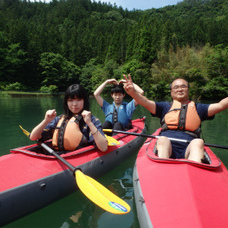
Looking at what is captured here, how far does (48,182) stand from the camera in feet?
7.48

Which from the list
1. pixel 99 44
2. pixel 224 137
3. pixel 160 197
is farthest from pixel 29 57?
pixel 160 197

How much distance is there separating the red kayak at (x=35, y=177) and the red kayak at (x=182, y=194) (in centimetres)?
87

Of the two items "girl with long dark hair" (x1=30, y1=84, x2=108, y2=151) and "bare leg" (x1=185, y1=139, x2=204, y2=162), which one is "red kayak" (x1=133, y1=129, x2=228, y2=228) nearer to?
"bare leg" (x1=185, y1=139, x2=204, y2=162)

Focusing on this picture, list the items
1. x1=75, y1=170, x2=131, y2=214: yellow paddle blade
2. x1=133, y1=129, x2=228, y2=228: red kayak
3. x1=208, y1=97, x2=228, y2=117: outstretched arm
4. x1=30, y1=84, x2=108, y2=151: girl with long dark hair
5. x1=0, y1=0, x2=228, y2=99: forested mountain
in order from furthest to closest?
1. x1=0, y1=0, x2=228, y2=99: forested mountain
2. x1=30, y1=84, x2=108, y2=151: girl with long dark hair
3. x1=208, y1=97, x2=228, y2=117: outstretched arm
4. x1=75, y1=170, x2=131, y2=214: yellow paddle blade
5. x1=133, y1=129, x2=228, y2=228: red kayak

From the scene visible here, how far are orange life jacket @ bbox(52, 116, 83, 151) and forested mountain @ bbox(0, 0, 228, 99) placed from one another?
1873cm

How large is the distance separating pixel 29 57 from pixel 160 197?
132 feet

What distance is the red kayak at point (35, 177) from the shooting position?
6.48ft

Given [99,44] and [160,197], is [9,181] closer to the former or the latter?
[160,197]

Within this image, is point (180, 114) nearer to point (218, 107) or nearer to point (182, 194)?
point (218, 107)

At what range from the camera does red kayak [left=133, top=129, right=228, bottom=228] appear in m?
1.43

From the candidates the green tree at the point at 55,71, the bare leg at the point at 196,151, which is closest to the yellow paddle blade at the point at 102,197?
the bare leg at the point at 196,151

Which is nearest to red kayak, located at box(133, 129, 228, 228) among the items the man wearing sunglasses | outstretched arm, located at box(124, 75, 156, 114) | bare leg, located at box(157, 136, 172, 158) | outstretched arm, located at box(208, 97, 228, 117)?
bare leg, located at box(157, 136, 172, 158)

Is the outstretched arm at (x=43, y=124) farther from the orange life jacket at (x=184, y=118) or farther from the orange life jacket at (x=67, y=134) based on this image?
the orange life jacket at (x=184, y=118)

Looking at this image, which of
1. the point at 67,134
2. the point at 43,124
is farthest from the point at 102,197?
the point at 43,124
